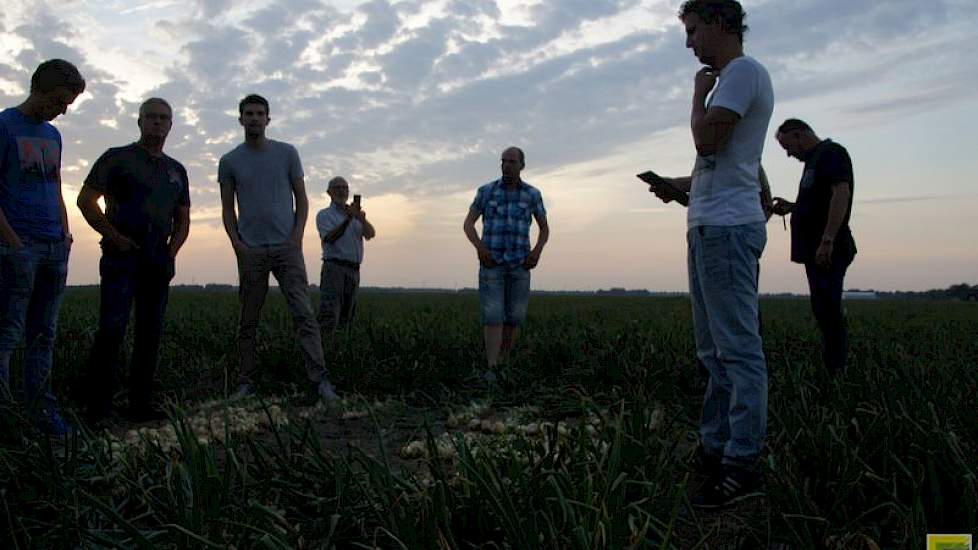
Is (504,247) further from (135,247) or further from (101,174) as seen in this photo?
(101,174)

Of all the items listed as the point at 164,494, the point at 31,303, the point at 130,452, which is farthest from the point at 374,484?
the point at 31,303

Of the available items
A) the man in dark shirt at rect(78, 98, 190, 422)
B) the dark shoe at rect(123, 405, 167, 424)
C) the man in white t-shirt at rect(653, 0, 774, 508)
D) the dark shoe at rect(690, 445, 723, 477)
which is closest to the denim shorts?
the man in dark shirt at rect(78, 98, 190, 422)

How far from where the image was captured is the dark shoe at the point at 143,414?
5152 millimetres

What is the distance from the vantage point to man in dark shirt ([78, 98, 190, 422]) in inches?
193

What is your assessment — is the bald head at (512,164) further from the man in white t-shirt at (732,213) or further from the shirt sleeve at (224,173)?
the man in white t-shirt at (732,213)

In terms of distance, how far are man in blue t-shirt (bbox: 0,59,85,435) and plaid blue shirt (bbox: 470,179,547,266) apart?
10.3 ft

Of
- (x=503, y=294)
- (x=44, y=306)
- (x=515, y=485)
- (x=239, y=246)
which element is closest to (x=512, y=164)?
(x=503, y=294)

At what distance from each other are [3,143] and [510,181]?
362 centimetres

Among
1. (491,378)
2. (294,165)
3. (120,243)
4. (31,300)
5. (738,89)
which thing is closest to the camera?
(738,89)

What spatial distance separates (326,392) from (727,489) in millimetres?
3374

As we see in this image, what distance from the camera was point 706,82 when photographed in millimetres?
3236

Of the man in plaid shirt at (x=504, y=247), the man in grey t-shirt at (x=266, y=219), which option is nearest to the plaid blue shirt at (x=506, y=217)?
the man in plaid shirt at (x=504, y=247)

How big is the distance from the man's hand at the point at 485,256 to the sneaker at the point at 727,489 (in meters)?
3.47

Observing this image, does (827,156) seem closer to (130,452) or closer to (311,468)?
(311,468)
